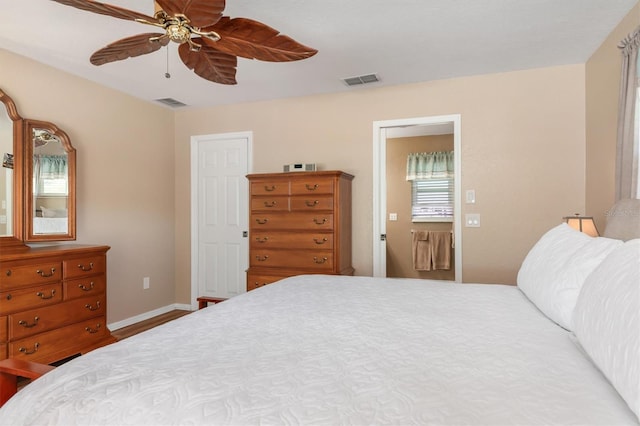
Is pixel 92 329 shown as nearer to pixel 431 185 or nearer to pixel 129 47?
pixel 129 47

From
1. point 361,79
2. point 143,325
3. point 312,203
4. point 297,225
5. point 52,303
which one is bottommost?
point 143,325

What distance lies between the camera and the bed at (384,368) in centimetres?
83

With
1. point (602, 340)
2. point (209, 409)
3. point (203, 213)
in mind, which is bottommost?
point (209, 409)

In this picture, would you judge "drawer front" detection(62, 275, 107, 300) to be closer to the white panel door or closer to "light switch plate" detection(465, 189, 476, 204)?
the white panel door

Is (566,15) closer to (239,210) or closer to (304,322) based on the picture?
(304,322)

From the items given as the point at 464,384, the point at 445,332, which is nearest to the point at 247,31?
the point at 445,332

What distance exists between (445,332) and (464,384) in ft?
1.32

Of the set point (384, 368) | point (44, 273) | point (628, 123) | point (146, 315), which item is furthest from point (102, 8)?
point (146, 315)

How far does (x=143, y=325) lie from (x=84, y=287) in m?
1.21

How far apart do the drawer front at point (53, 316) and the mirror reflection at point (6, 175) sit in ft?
2.38

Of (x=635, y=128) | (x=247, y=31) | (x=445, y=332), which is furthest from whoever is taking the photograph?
(x=635, y=128)

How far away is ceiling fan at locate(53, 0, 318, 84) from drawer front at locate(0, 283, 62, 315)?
166 centimetres

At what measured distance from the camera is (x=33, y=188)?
10.4ft

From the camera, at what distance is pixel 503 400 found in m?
0.86
